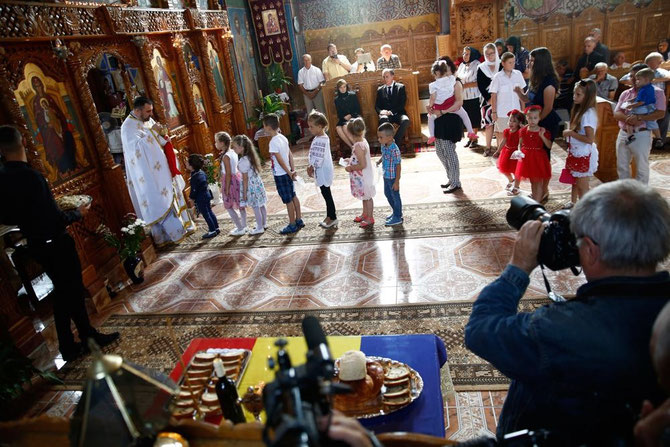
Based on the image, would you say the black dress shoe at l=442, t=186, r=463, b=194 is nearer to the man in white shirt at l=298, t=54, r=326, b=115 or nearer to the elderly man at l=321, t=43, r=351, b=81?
the man in white shirt at l=298, t=54, r=326, b=115

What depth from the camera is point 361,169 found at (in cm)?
550

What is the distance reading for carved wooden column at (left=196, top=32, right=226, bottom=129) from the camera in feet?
27.4

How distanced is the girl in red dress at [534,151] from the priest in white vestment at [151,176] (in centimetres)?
472

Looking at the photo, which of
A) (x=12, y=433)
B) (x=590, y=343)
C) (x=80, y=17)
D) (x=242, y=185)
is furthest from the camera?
(x=242, y=185)

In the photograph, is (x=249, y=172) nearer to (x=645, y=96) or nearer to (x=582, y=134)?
(x=582, y=134)

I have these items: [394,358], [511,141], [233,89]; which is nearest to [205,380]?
[394,358]

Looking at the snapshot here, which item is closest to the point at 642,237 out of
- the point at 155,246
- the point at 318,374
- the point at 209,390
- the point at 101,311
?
the point at 318,374

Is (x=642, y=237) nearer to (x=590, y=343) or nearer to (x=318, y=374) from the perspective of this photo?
(x=590, y=343)

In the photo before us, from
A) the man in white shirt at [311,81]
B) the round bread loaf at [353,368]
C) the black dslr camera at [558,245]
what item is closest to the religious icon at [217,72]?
the man in white shirt at [311,81]

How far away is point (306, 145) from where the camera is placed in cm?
1123

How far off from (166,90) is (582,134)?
616 centimetres

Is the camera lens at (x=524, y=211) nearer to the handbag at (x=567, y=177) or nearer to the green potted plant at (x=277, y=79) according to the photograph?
the handbag at (x=567, y=177)

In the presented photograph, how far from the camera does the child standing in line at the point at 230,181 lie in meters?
5.95

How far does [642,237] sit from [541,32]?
12096 mm
